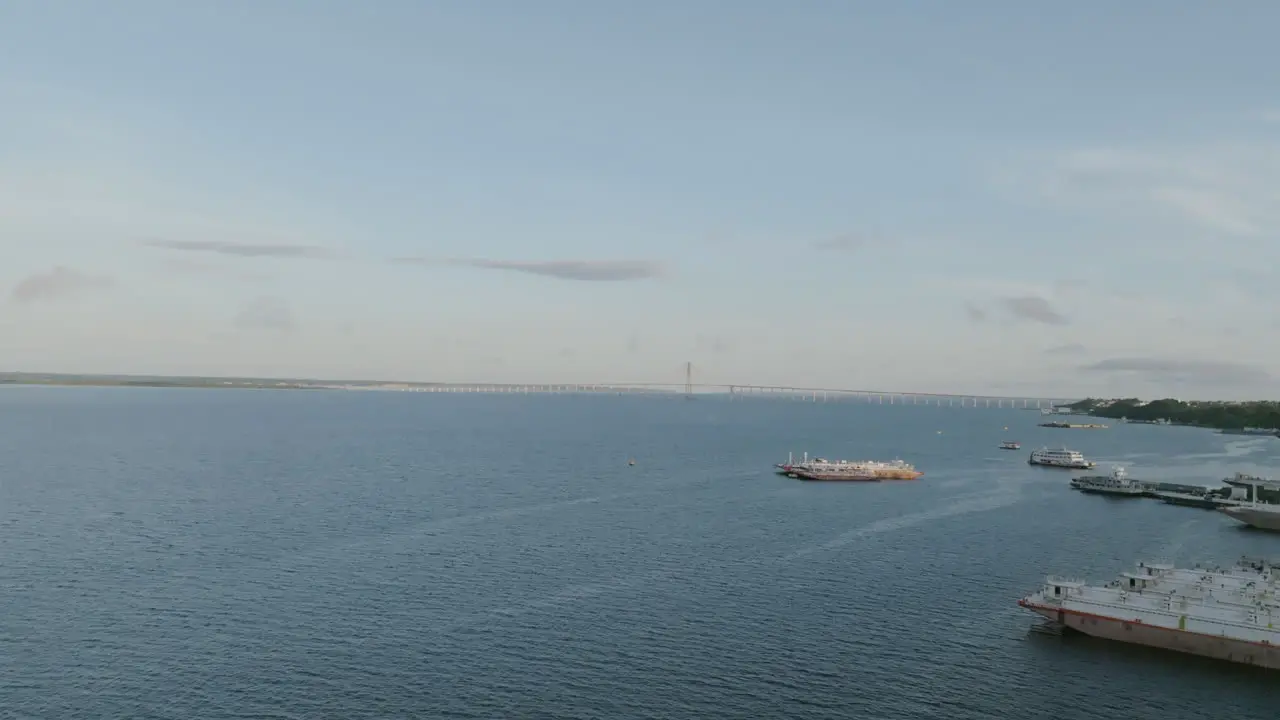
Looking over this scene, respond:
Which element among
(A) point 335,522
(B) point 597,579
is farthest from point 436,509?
(B) point 597,579

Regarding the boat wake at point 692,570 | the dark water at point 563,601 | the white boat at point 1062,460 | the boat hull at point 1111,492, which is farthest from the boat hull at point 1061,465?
the boat wake at point 692,570

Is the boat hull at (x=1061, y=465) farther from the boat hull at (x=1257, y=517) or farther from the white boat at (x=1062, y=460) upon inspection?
the boat hull at (x=1257, y=517)

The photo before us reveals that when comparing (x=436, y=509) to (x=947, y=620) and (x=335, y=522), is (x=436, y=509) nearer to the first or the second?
(x=335, y=522)

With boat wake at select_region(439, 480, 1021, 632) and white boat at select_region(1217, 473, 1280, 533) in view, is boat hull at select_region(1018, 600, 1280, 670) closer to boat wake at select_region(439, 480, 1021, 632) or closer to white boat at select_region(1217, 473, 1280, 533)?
boat wake at select_region(439, 480, 1021, 632)

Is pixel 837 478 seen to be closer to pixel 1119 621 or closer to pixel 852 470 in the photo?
pixel 852 470

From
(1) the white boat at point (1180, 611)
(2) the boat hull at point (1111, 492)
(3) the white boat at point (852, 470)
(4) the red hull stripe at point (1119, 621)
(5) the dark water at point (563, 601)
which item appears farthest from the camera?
(3) the white boat at point (852, 470)
